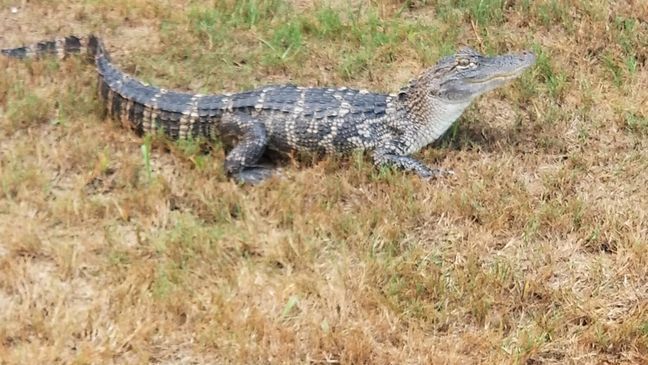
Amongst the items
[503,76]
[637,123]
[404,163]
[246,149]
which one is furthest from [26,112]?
[637,123]

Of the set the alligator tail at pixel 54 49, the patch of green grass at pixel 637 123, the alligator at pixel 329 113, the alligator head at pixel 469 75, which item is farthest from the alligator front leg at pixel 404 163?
the alligator tail at pixel 54 49

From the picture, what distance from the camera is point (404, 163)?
17.7 ft

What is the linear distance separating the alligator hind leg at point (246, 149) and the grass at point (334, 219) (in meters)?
0.10

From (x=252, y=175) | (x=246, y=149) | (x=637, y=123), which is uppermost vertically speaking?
(x=637, y=123)

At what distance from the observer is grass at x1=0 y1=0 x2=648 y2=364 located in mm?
4238

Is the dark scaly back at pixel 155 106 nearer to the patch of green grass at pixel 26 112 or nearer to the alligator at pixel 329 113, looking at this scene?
the alligator at pixel 329 113

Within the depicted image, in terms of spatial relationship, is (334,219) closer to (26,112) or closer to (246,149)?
(246,149)

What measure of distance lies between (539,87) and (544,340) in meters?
2.35

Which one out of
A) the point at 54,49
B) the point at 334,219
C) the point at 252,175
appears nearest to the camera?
the point at 334,219

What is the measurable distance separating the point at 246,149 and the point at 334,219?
2.49ft

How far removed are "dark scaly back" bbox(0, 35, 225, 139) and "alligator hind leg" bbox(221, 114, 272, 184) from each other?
4.8 inches

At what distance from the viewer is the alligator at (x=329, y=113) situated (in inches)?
216

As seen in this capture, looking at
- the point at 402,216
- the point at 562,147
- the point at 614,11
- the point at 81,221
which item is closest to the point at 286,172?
the point at 402,216

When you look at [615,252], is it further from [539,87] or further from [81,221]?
[81,221]
